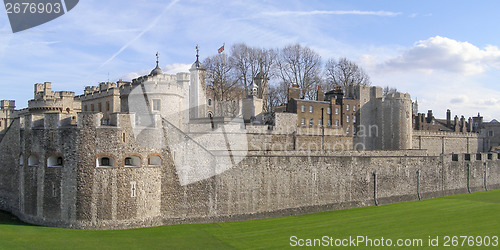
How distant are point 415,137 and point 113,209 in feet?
131

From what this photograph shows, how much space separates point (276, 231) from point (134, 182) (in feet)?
24.0

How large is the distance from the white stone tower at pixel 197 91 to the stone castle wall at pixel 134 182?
14.5m

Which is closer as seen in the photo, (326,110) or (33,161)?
(33,161)

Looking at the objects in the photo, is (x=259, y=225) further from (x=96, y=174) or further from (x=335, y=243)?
(x=96, y=174)

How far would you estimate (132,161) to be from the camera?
23.1m

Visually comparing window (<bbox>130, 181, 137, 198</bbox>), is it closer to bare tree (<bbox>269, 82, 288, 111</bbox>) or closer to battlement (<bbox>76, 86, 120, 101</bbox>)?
battlement (<bbox>76, 86, 120, 101</bbox>)

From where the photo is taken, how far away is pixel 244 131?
32.7 m

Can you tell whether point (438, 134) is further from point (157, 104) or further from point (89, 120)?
point (89, 120)

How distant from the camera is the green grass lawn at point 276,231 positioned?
19.7 m

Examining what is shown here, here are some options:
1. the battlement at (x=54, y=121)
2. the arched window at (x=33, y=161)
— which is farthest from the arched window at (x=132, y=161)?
the arched window at (x=33, y=161)

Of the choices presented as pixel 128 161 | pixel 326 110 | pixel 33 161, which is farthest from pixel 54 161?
pixel 326 110

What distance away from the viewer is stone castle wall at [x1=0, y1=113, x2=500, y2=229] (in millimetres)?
21891

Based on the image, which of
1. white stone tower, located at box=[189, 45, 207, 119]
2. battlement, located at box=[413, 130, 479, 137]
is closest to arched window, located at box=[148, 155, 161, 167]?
white stone tower, located at box=[189, 45, 207, 119]

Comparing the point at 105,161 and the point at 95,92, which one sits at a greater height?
the point at 95,92
